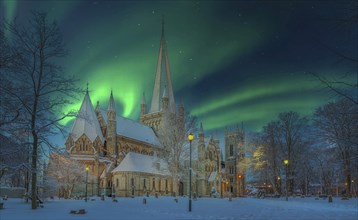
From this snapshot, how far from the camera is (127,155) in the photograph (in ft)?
218

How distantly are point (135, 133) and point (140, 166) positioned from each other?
1225 centimetres

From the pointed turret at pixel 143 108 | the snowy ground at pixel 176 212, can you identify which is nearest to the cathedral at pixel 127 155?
the pointed turret at pixel 143 108

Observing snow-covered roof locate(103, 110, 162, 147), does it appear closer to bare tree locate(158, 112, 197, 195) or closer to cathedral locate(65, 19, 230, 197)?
cathedral locate(65, 19, 230, 197)

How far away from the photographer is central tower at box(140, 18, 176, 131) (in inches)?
3381

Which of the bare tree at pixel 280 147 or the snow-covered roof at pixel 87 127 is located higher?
the snow-covered roof at pixel 87 127

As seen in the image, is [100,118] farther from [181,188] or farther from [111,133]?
[181,188]

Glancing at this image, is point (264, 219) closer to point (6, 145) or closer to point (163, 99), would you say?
point (6, 145)

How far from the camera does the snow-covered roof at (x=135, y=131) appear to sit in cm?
7331

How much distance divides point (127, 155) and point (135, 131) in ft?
38.3

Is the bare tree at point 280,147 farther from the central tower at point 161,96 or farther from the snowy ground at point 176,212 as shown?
the central tower at point 161,96

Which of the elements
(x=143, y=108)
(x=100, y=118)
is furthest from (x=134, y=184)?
(x=143, y=108)

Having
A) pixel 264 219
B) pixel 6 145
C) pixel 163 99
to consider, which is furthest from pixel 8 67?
pixel 163 99

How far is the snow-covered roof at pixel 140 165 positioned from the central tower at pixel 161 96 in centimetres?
1791

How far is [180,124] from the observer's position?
49.7 metres
